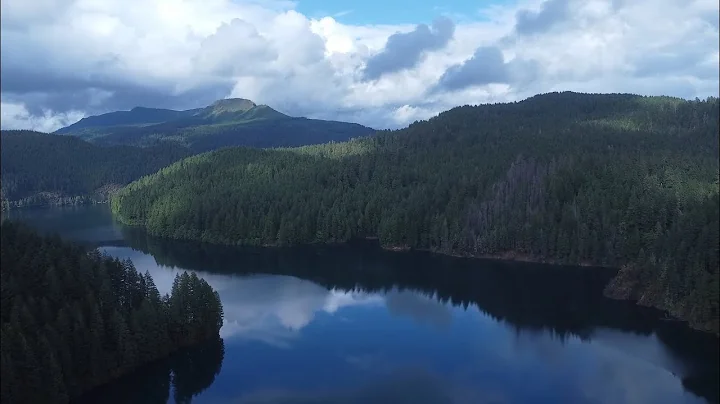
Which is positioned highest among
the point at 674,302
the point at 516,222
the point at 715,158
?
the point at 715,158

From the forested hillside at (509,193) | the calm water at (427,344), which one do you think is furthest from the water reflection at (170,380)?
the forested hillside at (509,193)

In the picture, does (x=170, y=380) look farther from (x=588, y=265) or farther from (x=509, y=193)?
(x=509, y=193)

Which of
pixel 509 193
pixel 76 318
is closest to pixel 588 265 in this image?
pixel 509 193

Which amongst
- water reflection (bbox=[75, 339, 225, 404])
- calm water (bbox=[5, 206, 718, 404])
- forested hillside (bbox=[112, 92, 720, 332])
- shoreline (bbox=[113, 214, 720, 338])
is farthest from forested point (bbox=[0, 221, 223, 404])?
forested hillside (bbox=[112, 92, 720, 332])

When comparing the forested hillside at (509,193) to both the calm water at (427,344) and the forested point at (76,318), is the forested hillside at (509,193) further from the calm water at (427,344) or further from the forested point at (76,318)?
the forested point at (76,318)

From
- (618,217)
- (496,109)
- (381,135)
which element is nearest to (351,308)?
(618,217)

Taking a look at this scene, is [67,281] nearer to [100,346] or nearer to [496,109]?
[100,346]
